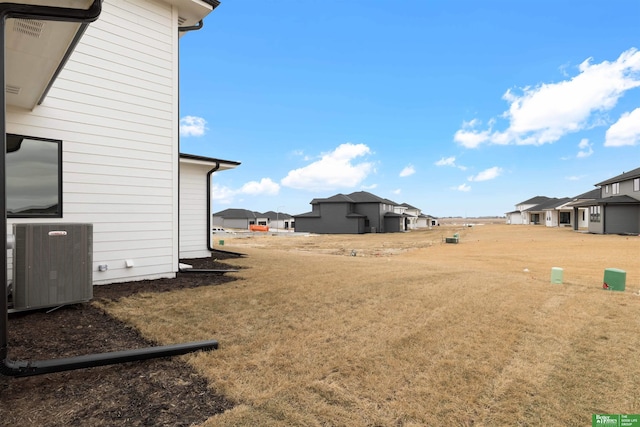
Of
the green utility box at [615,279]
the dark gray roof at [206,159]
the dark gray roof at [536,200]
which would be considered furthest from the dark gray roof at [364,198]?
the green utility box at [615,279]

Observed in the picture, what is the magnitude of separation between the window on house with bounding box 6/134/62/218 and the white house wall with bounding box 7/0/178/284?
12 cm

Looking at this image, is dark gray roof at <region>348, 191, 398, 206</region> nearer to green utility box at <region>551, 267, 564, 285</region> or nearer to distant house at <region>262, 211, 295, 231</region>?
distant house at <region>262, 211, 295, 231</region>

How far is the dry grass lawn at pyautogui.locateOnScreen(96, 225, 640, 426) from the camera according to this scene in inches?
99.7

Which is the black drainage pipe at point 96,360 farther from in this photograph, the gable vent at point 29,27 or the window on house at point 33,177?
the window on house at point 33,177

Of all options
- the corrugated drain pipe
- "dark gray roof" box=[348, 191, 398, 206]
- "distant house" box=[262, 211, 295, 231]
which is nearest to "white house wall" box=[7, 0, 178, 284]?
the corrugated drain pipe

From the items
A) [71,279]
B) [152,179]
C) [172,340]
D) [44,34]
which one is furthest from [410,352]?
[152,179]

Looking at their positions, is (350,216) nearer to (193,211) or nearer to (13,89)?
(193,211)

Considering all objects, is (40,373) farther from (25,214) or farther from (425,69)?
(425,69)

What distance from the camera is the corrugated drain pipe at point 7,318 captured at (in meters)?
2.65

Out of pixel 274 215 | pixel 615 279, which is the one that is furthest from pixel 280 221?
pixel 615 279

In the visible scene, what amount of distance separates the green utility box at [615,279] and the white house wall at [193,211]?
11686mm

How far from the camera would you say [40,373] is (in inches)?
107

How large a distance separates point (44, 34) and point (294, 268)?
7.20m

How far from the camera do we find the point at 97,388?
2.70 m
